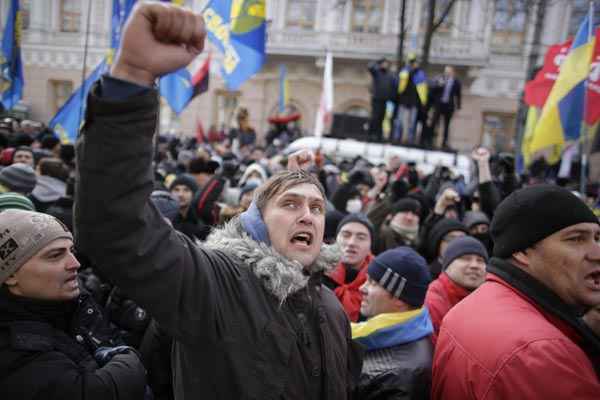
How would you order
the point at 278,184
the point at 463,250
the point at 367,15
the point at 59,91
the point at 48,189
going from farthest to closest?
the point at 59,91
the point at 367,15
the point at 48,189
the point at 463,250
the point at 278,184

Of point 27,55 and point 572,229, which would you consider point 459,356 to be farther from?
point 27,55

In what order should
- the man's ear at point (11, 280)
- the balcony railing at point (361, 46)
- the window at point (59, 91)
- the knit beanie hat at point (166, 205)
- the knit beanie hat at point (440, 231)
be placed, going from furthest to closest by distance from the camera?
the window at point (59, 91) → the balcony railing at point (361, 46) → the knit beanie hat at point (440, 231) → the knit beanie hat at point (166, 205) → the man's ear at point (11, 280)

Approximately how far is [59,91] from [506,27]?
2193 centimetres

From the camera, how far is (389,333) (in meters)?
2.04

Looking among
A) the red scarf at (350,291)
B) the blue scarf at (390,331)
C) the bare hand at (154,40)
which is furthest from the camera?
the red scarf at (350,291)

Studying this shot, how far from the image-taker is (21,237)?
159 cm

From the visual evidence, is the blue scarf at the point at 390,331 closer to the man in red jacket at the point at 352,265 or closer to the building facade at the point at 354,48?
the man in red jacket at the point at 352,265

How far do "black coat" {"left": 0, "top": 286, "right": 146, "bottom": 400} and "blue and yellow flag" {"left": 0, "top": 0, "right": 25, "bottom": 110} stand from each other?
7.29 meters

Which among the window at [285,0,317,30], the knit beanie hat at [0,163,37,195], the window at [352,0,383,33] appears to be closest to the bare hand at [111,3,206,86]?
the knit beanie hat at [0,163,37,195]

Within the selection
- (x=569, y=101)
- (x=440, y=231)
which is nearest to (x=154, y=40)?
(x=440, y=231)

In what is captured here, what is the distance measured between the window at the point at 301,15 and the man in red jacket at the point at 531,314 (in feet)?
71.6

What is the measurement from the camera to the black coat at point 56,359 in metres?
1.38

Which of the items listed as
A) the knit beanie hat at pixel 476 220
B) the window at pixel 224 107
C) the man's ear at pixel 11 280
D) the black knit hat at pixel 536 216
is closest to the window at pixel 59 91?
the window at pixel 224 107

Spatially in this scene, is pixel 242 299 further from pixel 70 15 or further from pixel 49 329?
pixel 70 15
